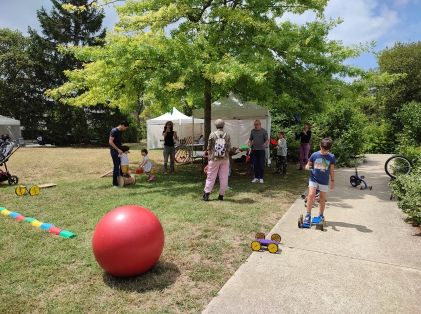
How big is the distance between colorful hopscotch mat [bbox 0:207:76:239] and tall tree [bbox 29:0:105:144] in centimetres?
2624

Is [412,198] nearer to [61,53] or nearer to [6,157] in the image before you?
[6,157]

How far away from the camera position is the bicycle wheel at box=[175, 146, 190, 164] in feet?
52.8

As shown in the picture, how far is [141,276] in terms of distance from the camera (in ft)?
13.6

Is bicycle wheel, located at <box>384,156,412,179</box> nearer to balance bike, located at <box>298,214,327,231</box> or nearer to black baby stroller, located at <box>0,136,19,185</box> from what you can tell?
balance bike, located at <box>298,214,327,231</box>

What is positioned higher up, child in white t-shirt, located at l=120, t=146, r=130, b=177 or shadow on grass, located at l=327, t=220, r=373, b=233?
child in white t-shirt, located at l=120, t=146, r=130, b=177

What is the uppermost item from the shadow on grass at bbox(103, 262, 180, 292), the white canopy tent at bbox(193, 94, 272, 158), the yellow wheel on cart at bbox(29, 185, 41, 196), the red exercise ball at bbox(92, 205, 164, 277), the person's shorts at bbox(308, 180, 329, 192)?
the white canopy tent at bbox(193, 94, 272, 158)

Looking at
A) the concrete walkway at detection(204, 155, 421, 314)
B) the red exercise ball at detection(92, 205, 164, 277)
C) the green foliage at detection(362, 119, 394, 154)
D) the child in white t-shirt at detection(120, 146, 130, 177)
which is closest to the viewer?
the concrete walkway at detection(204, 155, 421, 314)

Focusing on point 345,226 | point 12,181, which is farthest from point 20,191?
point 345,226

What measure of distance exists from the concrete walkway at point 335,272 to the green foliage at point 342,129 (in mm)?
9225

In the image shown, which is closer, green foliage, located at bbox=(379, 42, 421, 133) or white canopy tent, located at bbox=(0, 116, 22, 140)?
white canopy tent, located at bbox=(0, 116, 22, 140)

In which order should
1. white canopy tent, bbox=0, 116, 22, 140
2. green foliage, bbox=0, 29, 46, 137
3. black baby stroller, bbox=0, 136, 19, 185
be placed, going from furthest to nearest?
green foliage, bbox=0, 29, 46, 137 → white canopy tent, bbox=0, 116, 22, 140 → black baby stroller, bbox=0, 136, 19, 185

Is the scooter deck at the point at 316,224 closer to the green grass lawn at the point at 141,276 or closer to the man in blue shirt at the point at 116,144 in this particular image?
the green grass lawn at the point at 141,276

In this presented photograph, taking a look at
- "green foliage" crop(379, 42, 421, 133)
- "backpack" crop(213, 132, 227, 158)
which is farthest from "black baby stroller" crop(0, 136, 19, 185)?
"green foliage" crop(379, 42, 421, 133)

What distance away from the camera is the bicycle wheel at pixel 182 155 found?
16.1 metres
